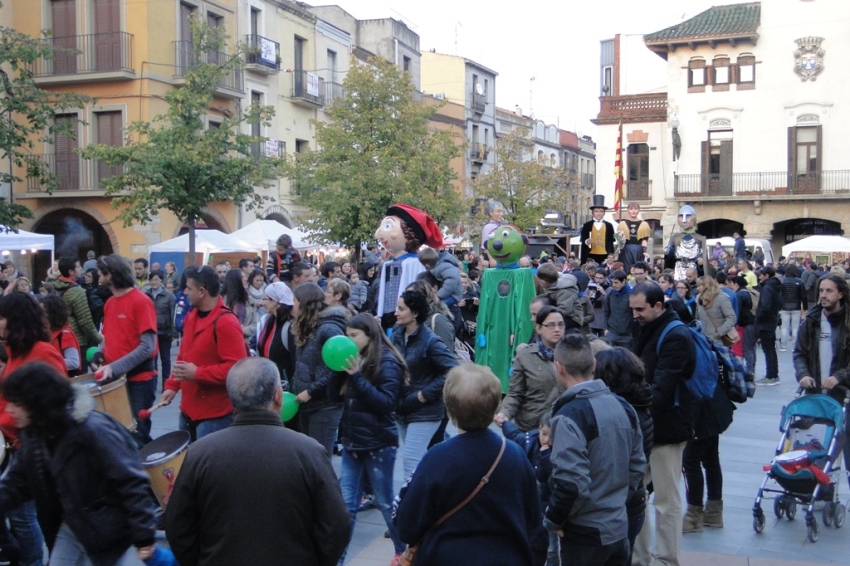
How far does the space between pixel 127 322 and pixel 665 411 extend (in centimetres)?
389

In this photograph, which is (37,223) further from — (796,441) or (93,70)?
(796,441)

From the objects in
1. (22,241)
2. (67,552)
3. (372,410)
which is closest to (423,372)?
(372,410)

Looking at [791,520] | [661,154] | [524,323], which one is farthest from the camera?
[661,154]

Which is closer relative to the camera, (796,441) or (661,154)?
(796,441)

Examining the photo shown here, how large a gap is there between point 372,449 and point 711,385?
2148mm

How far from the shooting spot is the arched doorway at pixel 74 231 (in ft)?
96.5

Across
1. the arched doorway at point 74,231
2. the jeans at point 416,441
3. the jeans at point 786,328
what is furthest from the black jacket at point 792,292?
the arched doorway at point 74,231

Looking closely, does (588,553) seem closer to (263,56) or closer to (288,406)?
(288,406)

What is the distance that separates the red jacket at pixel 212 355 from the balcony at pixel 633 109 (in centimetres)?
3692

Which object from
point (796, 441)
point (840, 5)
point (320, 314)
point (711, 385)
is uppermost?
point (840, 5)

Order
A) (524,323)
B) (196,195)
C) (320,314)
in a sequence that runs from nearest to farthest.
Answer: (320,314) → (524,323) → (196,195)

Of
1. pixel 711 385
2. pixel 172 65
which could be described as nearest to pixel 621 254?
pixel 711 385

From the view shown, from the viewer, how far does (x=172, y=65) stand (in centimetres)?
2828

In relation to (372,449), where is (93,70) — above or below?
above
